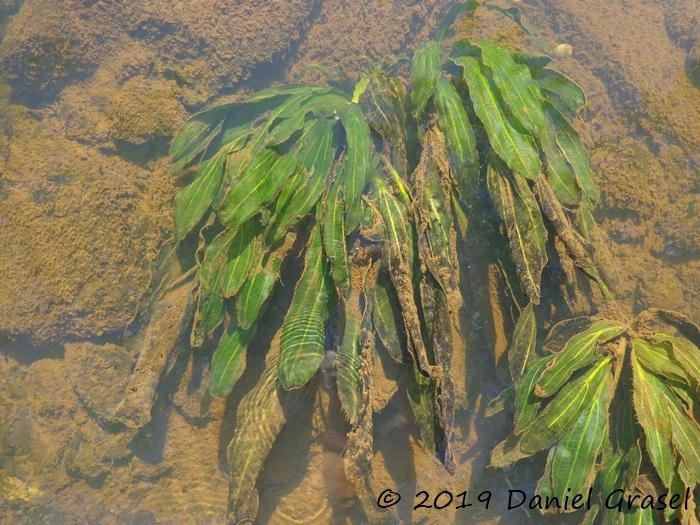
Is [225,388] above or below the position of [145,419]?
above

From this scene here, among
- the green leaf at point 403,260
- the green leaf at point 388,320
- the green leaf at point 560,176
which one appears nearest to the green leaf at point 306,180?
the green leaf at point 403,260

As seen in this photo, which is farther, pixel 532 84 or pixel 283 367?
pixel 532 84

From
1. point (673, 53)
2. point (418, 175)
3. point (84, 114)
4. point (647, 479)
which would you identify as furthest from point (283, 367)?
point (673, 53)

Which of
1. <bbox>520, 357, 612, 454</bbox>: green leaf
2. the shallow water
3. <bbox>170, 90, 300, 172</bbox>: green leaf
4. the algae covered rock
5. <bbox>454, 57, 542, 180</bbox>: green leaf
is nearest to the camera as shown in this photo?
<bbox>520, 357, 612, 454</bbox>: green leaf

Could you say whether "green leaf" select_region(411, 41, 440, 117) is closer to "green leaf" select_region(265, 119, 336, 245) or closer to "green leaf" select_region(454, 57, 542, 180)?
"green leaf" select_region(454, 57, 542, 180)

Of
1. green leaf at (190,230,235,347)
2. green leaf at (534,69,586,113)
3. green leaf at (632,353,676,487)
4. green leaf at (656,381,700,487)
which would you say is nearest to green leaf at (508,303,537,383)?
green leaf at (632,353,676,487)

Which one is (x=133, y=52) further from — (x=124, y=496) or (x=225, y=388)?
(x=124, y=496)
